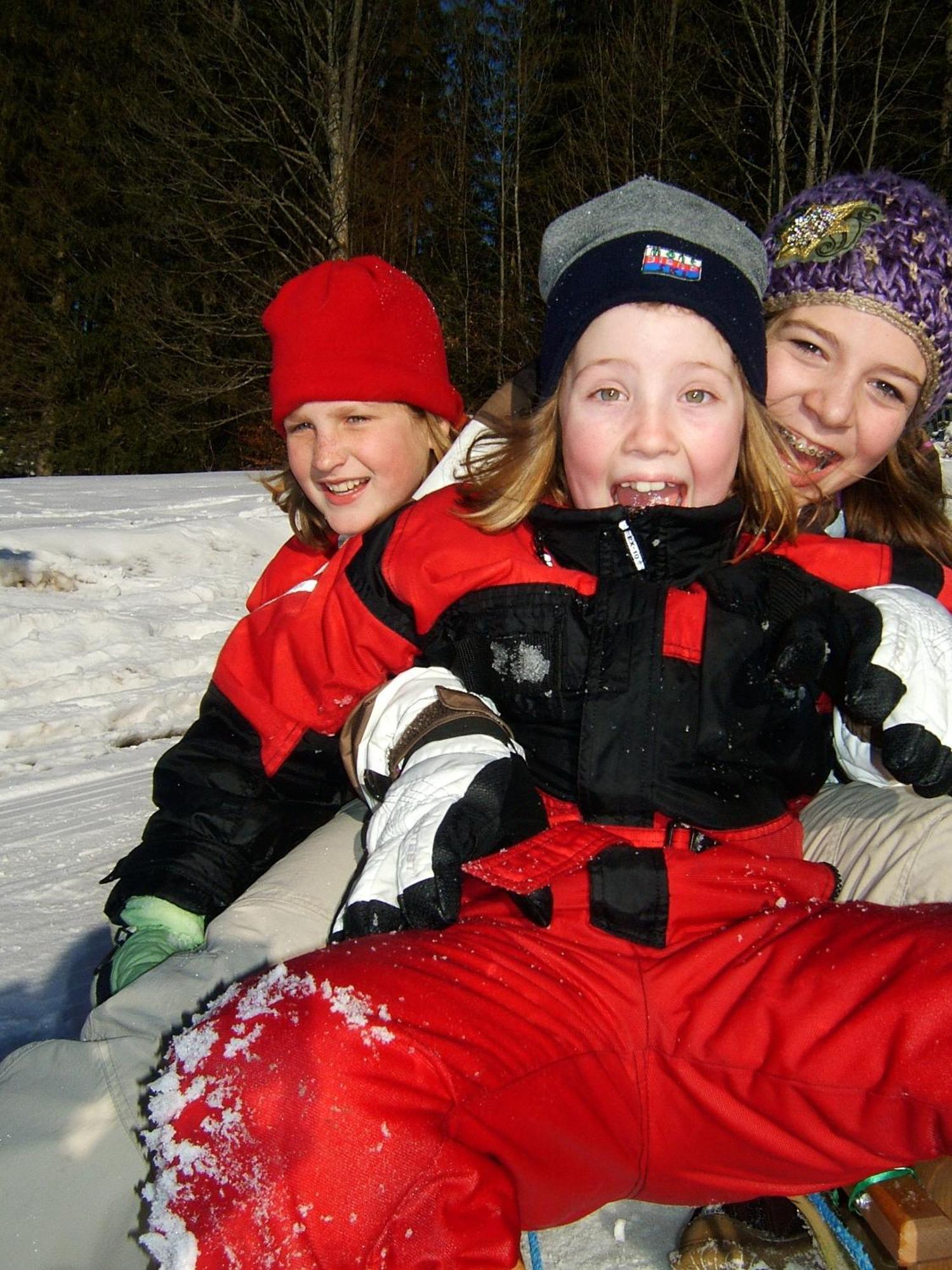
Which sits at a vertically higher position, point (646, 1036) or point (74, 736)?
point (646, 1036)

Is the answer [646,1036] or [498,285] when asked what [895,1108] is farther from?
[498,285]

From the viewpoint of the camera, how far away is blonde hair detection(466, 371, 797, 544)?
1.57 meters

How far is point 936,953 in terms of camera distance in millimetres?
1126

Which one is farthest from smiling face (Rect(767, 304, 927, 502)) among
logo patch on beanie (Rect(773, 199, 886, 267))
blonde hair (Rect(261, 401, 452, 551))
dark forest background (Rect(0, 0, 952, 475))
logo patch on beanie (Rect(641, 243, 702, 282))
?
dark forest background (Rect(0, 0, 952, 475))

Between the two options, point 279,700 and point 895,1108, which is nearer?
point 895,1108

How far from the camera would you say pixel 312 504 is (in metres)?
2.11

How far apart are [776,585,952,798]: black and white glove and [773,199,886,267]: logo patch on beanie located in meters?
0.69

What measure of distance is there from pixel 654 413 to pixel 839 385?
0.51 meters

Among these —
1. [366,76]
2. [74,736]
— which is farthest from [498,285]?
[74,736]

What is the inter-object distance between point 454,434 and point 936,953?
147 cm

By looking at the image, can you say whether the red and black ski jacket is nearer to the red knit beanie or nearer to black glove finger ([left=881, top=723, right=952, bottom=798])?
black glove finger ([left=881, top=723, right=952, bottom=798])

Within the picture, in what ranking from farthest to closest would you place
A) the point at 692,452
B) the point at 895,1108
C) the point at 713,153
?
the point at 713,153 → the point at 692,452 → the point at 895,1108

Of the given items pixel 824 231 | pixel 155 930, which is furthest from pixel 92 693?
pixel 824 231

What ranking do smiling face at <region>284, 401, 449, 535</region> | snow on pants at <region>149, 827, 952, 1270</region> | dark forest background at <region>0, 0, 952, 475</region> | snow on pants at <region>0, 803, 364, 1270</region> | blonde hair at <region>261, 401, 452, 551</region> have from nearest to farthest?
snow on pants at <region>149, 827, 952, 1270</region> < snow on pants at <region>0, 803, 364, 1270</region> < smiling face at <region>284, 401, 449, 535</region> < blonde hair at <region>261, 401, 452, 551</region> < dark forest background at <region>0, 0, 952, 475</region>
